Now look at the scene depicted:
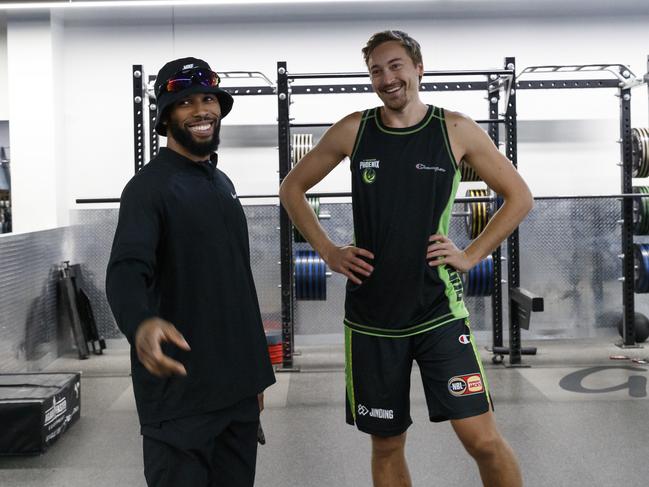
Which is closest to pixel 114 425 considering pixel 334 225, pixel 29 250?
pixel 29 250

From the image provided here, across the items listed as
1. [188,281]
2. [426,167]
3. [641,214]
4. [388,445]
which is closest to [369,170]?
[426,167]

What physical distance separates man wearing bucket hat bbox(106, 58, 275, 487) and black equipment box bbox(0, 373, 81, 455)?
1.88 metres

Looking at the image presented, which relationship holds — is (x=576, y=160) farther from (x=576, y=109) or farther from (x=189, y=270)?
(x=189, y=270)

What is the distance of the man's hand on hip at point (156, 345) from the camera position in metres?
1.47

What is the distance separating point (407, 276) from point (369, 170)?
34 centimetres

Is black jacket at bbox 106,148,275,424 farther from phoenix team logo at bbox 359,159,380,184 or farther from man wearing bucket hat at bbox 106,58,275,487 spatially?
phoenix team logo at bbox 359,159,380,184

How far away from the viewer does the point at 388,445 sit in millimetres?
2264

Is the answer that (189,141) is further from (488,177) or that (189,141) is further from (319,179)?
(488,177)

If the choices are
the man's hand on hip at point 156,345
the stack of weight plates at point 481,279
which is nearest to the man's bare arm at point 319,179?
the man's hand on hip at point 156,345

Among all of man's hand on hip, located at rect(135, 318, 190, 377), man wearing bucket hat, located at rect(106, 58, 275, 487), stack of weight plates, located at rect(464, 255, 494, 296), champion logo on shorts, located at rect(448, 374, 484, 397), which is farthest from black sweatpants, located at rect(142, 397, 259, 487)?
stack of weight plates, located at rect(464, 255, 494, 296)

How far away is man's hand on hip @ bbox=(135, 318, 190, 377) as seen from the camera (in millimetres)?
1470

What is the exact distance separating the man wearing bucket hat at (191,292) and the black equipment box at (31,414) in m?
1.88

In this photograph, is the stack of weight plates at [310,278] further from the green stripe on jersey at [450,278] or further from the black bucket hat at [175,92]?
the black bucket hat at [175,92]

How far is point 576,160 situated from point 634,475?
12.3ft
